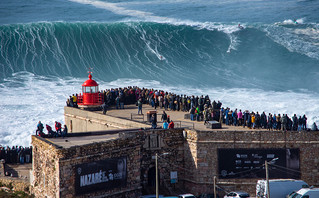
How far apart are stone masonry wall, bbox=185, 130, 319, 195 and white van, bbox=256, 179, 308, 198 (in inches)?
67.5

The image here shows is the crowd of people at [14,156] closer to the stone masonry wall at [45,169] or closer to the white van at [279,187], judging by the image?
the stone masonry wall at [45,169]

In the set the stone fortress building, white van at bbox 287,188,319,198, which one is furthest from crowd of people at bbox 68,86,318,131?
white van at bbox 287,188,319,198

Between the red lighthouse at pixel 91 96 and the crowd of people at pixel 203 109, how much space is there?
943 millimetres

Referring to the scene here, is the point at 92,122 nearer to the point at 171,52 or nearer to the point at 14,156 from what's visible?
the point at 14,156

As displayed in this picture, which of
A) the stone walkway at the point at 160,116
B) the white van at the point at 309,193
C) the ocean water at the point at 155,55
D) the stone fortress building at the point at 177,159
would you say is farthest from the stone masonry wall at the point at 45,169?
the ocean water at the point at 155,55

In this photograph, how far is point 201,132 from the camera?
29406 millimetres

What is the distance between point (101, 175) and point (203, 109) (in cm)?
1074

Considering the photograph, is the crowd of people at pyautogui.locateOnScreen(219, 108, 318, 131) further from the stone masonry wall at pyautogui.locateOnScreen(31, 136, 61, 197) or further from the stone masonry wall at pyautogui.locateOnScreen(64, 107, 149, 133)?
the stone masonry wall at pyautogui.locateOnScreen(31, 136, 61, 197)

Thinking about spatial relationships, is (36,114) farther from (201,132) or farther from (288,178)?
(288,178)

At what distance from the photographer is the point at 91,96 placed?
1502 inches

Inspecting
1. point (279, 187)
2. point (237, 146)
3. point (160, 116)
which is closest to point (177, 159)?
point (237, 146)

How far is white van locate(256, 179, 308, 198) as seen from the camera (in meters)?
27.1

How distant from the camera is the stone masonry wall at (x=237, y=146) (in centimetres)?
2883

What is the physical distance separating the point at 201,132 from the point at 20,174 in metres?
12.3
